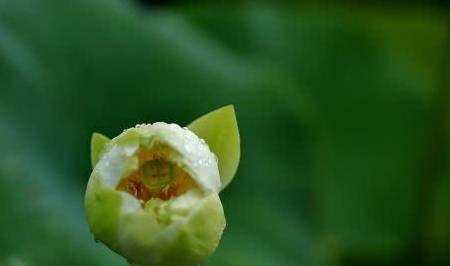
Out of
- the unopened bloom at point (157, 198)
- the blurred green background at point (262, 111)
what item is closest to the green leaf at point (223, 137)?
the unopened bloom at point (157, 198)

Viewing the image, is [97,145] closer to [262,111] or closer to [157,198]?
[157,198]

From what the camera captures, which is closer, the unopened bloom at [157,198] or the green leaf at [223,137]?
the unopened bloom at [157,198]

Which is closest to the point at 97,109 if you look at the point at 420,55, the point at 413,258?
the point at 413,258

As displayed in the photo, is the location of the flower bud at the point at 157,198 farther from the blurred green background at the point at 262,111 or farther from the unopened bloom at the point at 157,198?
the blurred green background at the point at 262,111

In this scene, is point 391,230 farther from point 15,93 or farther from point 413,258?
point 15,93

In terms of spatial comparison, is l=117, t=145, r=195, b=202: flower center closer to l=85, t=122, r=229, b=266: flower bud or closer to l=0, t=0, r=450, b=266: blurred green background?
l=85, t=122, r=229, b=266: flower bud

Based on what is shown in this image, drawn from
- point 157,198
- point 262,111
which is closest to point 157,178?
point 157,198

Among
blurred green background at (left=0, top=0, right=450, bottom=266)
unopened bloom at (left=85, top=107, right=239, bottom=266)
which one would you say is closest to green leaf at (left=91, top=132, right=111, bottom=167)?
unopened bloom at (left=85, top=107, right=239, bottom=266)
